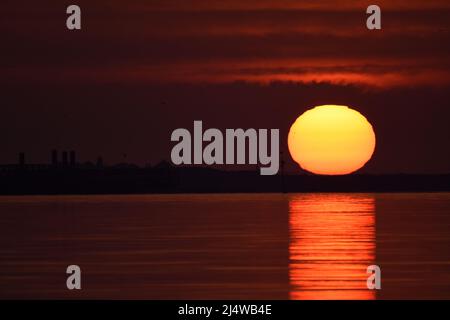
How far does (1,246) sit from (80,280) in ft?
54.6

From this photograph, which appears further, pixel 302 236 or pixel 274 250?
pixel 302 236

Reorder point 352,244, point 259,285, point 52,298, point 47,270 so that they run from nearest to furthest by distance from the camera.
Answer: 1. point 52,298
2. point 259,285
3. point 47,270
4. point 352,244

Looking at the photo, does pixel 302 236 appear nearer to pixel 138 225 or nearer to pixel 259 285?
pixel 138 225

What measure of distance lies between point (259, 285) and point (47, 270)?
7.86 metres

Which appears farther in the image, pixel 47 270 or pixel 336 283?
pixel 47 270

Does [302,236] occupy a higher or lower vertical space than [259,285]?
higher

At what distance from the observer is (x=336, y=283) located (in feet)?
111

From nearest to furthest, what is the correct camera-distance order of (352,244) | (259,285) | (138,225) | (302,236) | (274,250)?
(259,285)
(274,250)
(352,244)
(302,236)
(138,225)
